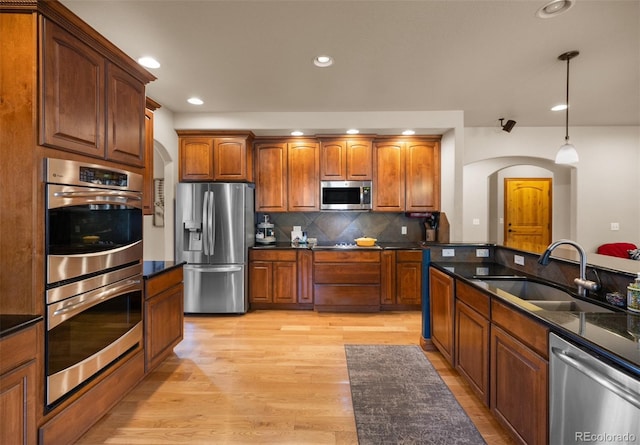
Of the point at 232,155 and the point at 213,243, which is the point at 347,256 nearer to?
the point at 213,243

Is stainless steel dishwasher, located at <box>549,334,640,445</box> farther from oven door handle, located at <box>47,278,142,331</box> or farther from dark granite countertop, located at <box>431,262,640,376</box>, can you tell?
oven door handle, located at <box>47,278,142,331</box>

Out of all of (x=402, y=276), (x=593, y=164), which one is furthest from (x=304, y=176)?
(x=593, y=164)

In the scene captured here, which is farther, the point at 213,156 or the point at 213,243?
the point at 213,156

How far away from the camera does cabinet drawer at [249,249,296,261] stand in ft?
13.5

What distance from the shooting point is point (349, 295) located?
13.3 ft

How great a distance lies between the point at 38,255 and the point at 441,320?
274 cm

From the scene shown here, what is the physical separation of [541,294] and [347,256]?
2.26m

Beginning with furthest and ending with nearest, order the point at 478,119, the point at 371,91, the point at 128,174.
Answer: the point at 478,119 → the point at 371,91 → the point at 128,174

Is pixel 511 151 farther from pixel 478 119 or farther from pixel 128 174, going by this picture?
pixel 128 174

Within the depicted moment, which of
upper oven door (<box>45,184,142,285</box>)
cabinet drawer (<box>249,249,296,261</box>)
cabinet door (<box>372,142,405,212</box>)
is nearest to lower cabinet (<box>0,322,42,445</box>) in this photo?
upper oven door (<box>45,184,142,285</box>)

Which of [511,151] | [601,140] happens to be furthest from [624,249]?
[511,151]

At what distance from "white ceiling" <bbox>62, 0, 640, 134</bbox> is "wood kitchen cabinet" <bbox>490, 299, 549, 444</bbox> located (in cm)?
189

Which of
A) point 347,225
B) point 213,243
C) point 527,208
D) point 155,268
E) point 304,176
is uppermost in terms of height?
point 304,176

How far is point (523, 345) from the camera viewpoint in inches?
58.8
